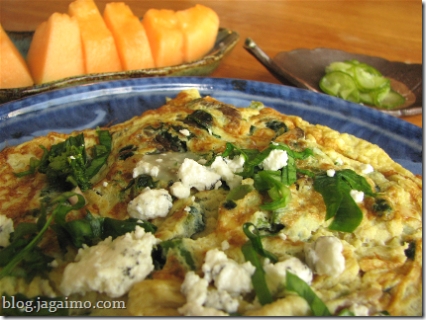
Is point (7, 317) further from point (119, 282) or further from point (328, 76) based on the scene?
point (328, 76)

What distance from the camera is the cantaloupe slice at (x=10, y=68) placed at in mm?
3854

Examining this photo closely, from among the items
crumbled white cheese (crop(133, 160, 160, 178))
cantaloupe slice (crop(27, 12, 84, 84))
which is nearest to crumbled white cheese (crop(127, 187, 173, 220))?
crumbled white cheese (crop(133, 160, 160, 178))

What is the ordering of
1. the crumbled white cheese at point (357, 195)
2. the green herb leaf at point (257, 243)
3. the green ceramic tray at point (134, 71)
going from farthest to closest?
the green ceramic tray at point (134, 71) < the crumbled white cheese at point (357, 195) < the green herb leaf at point (257, 243)

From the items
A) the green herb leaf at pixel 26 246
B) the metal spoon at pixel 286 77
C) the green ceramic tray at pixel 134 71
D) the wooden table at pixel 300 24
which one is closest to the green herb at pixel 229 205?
the green herb leaf at pixel 26 246

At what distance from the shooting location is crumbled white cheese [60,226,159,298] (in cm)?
152

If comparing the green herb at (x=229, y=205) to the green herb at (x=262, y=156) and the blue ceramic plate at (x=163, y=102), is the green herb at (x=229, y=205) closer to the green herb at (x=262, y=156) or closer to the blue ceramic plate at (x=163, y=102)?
the green herb at (x=262, y=156)

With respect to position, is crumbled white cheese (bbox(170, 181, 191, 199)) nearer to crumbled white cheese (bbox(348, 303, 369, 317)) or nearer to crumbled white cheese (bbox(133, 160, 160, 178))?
crumbled white cheese (bbox(133, 160, 160, 178))

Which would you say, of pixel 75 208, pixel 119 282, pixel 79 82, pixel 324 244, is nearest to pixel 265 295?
pixel 324 244

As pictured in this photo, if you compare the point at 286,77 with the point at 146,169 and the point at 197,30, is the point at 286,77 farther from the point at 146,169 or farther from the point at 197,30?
the point at 146,169

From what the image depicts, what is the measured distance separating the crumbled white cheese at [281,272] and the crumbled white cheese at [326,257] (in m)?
0.05

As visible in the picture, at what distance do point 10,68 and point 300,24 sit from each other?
14.6ft

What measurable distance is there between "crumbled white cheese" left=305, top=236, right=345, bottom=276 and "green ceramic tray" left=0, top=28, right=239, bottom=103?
2.61m

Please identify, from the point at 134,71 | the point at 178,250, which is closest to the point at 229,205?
the point at 178,250

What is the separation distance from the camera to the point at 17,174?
2232 millimetres
